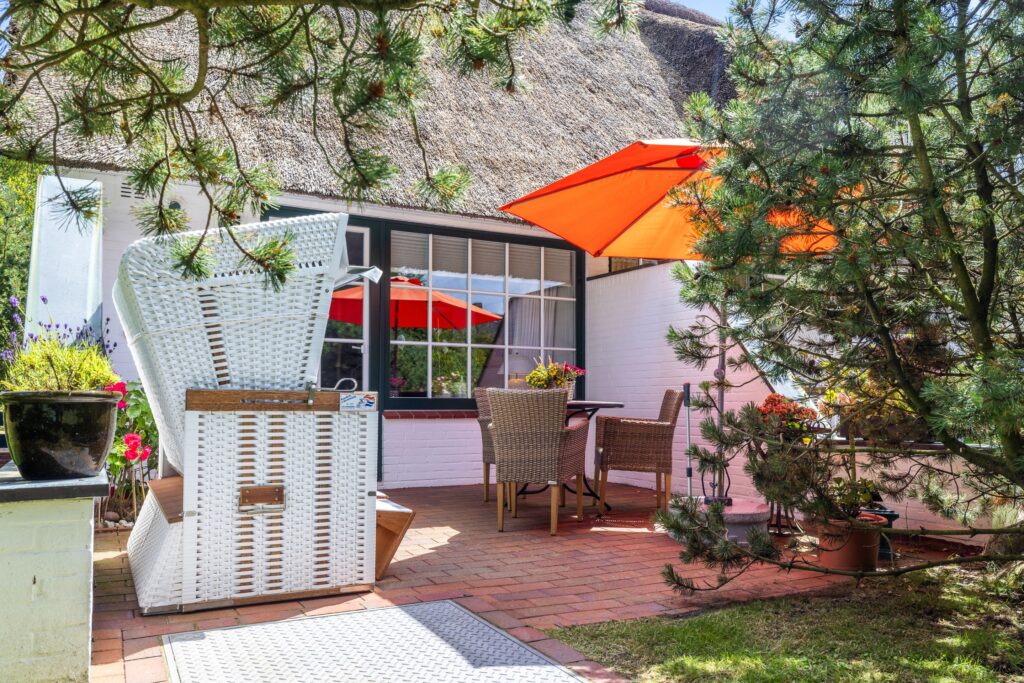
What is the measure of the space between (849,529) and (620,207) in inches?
87.1

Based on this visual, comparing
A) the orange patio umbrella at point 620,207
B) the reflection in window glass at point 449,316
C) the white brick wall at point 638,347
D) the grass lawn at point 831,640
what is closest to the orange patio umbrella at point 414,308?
the reflection in window glass at point 449,316

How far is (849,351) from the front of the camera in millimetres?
3080

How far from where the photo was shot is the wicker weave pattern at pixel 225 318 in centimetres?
289

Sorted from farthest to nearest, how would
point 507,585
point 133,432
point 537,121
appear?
point 537,121 < point 133,432 < point 507,585

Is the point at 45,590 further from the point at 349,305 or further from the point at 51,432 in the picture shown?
the point at 349,305

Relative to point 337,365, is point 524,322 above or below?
above

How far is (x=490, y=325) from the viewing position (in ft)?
22.8

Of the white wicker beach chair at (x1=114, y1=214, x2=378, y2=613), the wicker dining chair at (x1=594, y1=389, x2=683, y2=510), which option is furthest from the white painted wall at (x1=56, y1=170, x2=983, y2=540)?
the white wicker beach chair at (x1=114, y1=214, x2=378, y2=613)

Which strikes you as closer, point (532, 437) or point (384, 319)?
point (532, 437)

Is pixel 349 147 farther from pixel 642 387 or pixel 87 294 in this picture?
pixel 642 387

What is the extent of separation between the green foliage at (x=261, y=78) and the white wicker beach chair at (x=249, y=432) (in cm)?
65

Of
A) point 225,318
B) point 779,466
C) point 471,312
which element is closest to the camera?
point 779,466

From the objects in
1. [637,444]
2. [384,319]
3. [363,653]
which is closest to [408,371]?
[384,319]

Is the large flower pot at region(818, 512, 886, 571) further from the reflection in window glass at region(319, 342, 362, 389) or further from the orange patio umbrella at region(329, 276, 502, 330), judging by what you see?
the reflection in window glass at region(319, 342, 362, 389)
